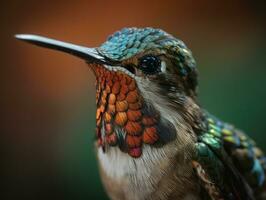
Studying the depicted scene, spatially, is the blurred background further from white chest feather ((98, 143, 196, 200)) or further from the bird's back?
white chest feather ((98, 143, 196, 200))

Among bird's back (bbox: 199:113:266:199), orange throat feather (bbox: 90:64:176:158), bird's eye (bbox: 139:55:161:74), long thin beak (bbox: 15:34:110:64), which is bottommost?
bird's back (bbox: 199:113:266:199)

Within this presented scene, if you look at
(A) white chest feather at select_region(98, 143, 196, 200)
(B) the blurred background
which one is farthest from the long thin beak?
(B) the blurred background

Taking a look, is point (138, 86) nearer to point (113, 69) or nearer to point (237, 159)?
point (113, 69)

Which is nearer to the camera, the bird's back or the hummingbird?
the hummingbird

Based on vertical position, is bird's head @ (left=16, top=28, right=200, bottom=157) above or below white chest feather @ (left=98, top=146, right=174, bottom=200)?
above

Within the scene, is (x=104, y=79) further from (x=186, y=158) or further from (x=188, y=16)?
(x=188, y=16)

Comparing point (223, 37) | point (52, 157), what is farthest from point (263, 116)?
point (52, 157)

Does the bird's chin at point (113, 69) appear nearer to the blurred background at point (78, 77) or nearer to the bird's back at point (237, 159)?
the bird's back at point (237, 159)

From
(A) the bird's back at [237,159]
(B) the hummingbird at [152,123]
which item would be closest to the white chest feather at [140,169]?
(B) the hummingbird at [152,123]

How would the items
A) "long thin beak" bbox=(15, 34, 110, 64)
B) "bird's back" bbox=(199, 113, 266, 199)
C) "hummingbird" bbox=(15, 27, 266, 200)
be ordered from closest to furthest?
"long thin beak" bbox=(15, 34, 110, 64) < "hummingbird" bbox=(15, 27, 266, 200) < "bird's back" bbox=(199, 113, 266, 199)

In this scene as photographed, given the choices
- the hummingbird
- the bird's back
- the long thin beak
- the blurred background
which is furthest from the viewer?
the blurred background
